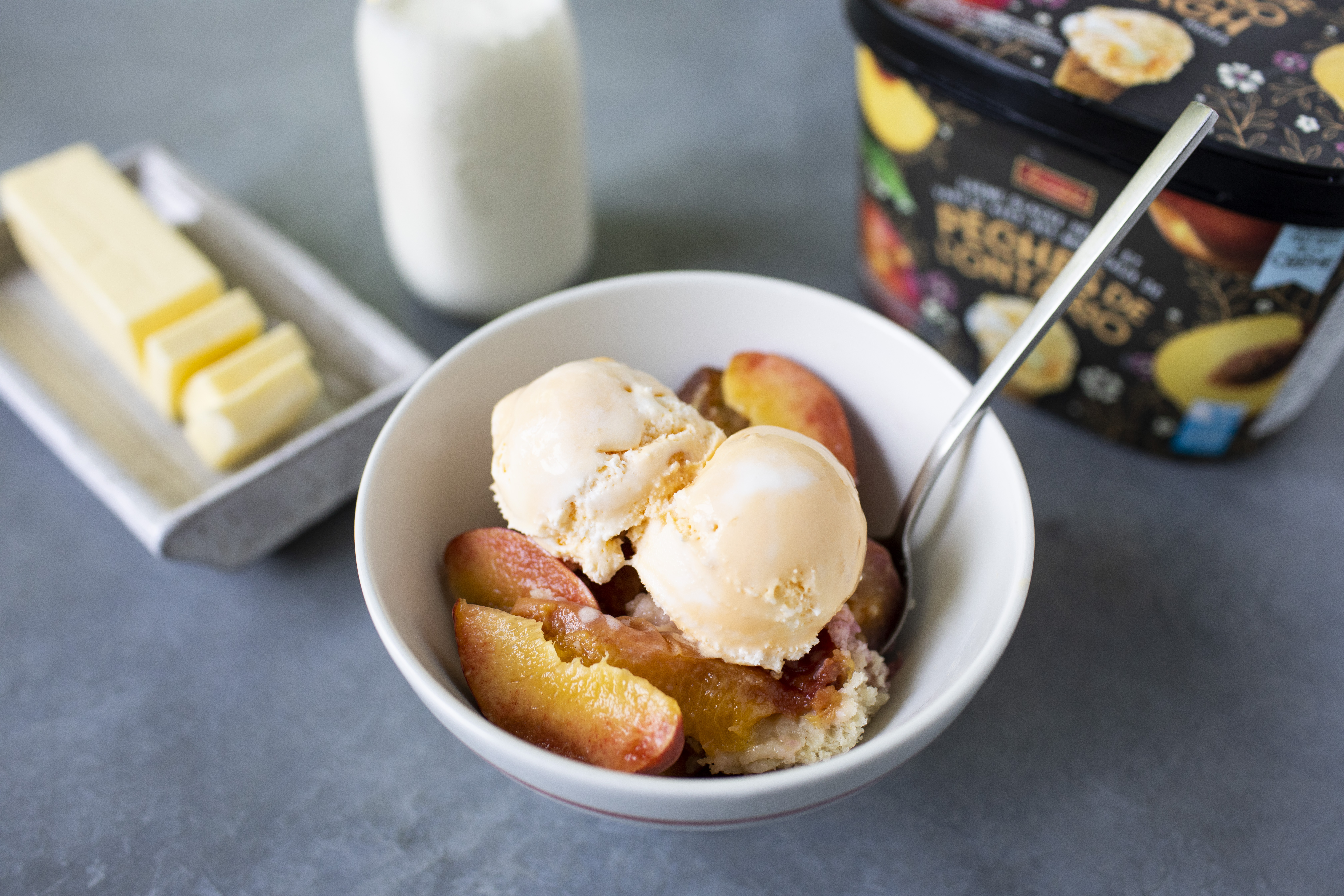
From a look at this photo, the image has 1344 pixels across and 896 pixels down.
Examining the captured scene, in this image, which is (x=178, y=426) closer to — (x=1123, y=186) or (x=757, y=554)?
(x=757, y=554)

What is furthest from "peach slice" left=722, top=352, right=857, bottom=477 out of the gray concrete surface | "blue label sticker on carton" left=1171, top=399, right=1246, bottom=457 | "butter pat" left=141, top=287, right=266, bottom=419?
"butter pat" left=141, top=287, right=266, bottom=419

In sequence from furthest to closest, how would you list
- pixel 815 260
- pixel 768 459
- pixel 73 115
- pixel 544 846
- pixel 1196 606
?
pixel 73 115 < pixel 815 260 < pixel 1196 606 < pixel 544 846 < pixel 768 459

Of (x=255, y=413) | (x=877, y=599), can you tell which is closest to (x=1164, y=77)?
(x=877, y=599)

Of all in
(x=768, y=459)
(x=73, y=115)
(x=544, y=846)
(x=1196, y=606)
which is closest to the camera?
(x=768, y=459)

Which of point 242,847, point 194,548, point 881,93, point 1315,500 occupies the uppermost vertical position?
point 881,93

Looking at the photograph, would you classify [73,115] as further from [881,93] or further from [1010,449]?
[1010,449]

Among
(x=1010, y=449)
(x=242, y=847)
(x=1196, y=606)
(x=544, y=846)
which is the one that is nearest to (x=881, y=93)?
(x=1010, y=449)

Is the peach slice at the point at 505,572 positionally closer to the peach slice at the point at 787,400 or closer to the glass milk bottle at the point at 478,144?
the peach slice at the point at 787,400

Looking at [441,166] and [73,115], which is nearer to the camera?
[441,166]
